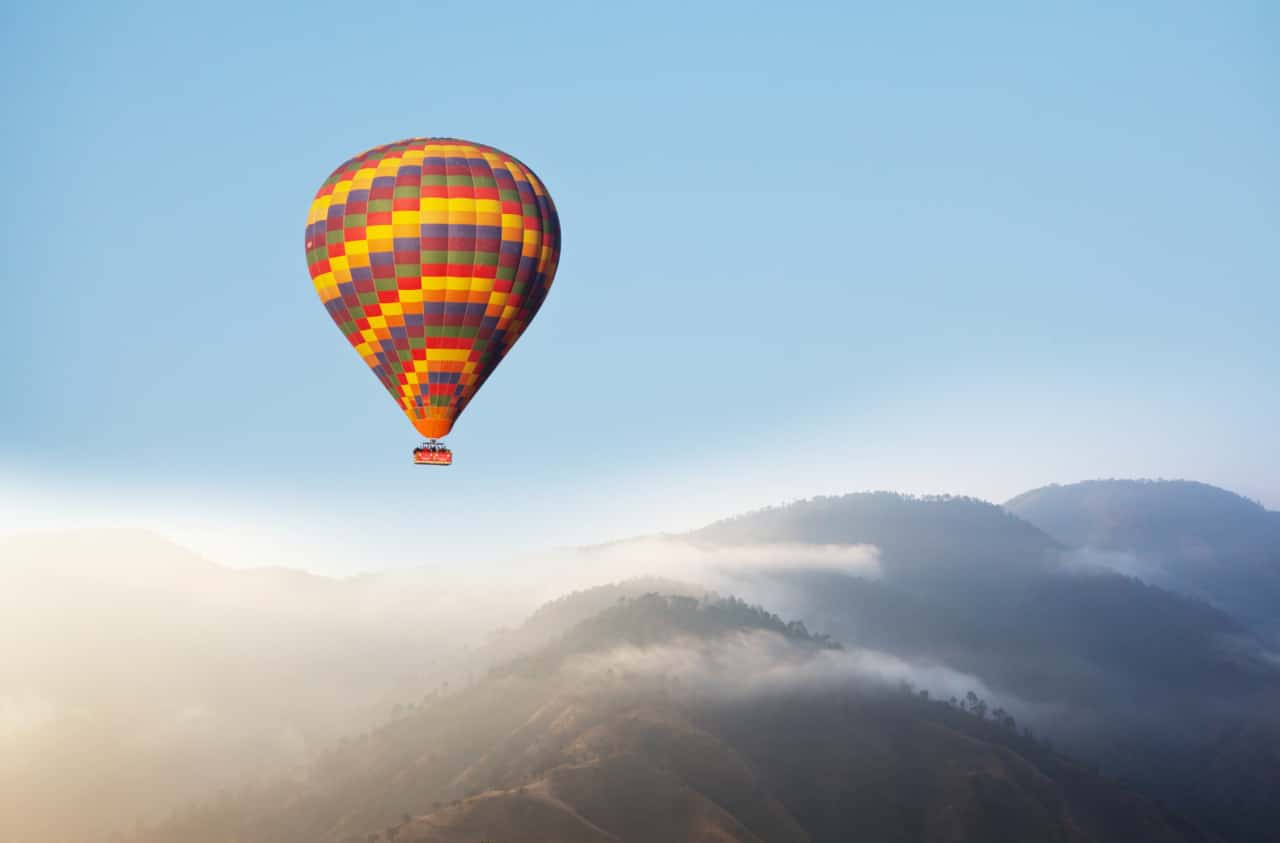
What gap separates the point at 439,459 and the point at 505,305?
10741mm

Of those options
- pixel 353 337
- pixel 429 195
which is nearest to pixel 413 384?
pixel 353 337

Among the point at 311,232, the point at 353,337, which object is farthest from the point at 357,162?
the point at 353,337

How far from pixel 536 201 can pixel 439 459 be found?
55.9ft

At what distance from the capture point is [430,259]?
275 ft

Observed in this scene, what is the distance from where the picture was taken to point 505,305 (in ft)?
285

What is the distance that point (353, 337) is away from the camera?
87500 mm

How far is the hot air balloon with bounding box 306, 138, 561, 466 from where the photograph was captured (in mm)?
83938

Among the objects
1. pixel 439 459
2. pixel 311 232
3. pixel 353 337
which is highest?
pixel 311 232

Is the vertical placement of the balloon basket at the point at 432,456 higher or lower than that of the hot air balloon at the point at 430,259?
lower

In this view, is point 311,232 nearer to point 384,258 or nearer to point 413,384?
point 384,258

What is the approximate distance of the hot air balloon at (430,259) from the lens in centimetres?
8394

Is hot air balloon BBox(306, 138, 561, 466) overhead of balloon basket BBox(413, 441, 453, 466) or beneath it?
overhead

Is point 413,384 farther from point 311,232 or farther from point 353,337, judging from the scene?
point 311,232

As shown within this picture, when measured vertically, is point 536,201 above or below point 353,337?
above
